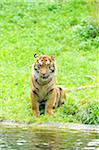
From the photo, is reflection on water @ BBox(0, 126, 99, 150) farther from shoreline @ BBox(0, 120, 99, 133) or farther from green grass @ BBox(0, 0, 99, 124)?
green grass @ BBox(0, 0, 99, 124)

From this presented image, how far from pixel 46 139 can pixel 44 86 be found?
2652mm

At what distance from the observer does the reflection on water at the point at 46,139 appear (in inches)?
341

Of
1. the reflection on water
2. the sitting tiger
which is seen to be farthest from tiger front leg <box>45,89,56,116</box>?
the reflection on water

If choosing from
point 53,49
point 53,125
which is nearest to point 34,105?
point 53,125

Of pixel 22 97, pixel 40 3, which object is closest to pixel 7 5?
pixel 40 3

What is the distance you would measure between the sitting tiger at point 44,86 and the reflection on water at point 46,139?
1.26 meters

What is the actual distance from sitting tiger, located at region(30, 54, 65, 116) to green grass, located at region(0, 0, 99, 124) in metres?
0.17

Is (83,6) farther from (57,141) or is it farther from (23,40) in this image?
(57,141)

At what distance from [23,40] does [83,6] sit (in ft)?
13.9

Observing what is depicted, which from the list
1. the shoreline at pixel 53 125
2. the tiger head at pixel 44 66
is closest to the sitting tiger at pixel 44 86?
the tiger head at pixel 44 66

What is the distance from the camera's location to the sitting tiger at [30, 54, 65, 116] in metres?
11.7

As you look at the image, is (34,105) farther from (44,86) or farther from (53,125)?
(53,125)

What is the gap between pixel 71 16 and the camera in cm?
2212

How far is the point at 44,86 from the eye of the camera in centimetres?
1201
